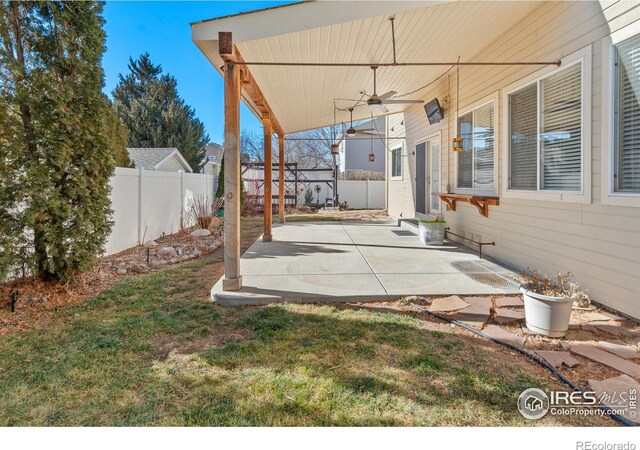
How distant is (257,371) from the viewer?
2.46 meters

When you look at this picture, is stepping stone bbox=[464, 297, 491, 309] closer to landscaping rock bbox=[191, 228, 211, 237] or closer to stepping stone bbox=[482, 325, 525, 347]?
stepping stone bbox=[482, 325, 525, 347]

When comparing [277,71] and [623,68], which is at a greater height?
[277,71]

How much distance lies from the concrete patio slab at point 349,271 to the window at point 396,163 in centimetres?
422

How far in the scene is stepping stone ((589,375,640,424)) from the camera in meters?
2.06

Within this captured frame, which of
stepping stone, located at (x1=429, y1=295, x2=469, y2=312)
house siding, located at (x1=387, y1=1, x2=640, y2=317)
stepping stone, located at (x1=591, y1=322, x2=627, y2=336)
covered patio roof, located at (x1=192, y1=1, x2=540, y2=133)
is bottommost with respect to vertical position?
stepping stone, located at (x1=591, y1=322, x2=627, y2=336)

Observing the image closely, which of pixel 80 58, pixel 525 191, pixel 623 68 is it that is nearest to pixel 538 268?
pixel 525 191

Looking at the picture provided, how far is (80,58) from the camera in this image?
4066mm

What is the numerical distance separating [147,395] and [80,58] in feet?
12.7

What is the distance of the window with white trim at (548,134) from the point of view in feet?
12.8

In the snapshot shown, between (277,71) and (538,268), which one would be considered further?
(277,71)

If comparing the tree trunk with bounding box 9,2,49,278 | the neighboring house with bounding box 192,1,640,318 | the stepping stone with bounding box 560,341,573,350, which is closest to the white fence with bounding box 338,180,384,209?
the neighboring house with bounding box 192,1,640,318

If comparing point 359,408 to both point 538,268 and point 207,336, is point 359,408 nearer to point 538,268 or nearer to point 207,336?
point 207,336

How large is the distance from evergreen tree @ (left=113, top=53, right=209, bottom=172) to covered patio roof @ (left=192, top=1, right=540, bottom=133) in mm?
12482

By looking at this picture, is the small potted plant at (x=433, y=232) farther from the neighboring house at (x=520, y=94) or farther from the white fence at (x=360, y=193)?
the white fence at (x=360, y=193)
